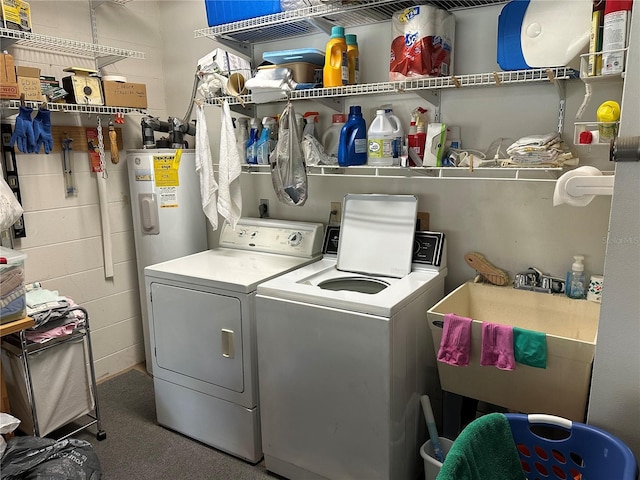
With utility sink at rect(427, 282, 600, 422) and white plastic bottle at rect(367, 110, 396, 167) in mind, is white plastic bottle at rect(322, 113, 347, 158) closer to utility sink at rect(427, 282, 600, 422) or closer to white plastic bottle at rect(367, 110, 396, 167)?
white plastic bottle at rect(367, 110, 396, 167)

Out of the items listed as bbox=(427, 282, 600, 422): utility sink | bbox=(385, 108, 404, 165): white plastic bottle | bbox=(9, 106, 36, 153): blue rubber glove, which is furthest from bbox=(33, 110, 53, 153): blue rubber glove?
bbox=(427, 282, 600, 422): utility sink

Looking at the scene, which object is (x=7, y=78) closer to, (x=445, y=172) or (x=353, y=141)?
(x=353, y=141)

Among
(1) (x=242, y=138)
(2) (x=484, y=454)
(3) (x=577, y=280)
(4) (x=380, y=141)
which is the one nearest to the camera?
(2) (x=484, y=454)

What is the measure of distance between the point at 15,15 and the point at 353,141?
1.69m

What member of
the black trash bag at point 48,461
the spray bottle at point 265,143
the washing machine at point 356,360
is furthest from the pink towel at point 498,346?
the black trash bag at point 48,461

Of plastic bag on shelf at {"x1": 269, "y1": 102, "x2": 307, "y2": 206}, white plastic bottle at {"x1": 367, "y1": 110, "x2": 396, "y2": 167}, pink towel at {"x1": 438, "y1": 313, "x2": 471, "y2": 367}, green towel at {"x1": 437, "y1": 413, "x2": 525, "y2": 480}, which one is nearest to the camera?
green towel at {"x1": 437, "y1": 413, "x2": 525, "y2": 480}

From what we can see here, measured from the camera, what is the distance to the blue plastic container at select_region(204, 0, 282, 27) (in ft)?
7.72

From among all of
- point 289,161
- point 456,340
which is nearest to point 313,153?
point 289,161

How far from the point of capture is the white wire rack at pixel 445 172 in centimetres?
199

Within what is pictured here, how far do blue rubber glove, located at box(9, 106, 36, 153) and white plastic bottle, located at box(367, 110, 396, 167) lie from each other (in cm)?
169

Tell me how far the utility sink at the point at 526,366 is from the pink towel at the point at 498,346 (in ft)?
0.13

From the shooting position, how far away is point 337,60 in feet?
7.36

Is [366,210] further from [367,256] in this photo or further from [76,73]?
[76,73]

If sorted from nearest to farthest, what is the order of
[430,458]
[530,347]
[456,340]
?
[530,347]
[456,340]
[430,458]
